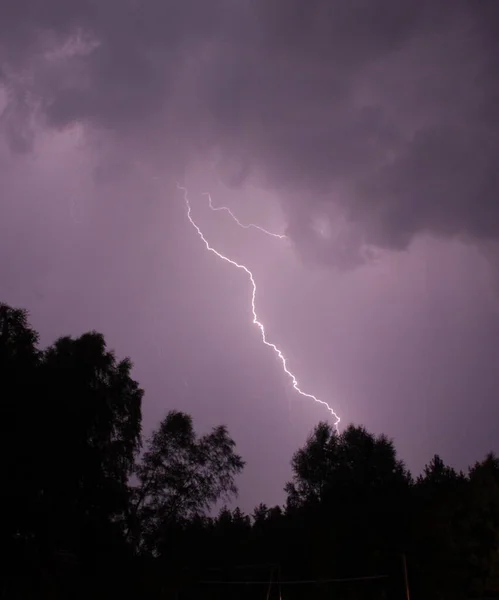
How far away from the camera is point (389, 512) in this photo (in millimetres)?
29531

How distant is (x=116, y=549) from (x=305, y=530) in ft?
26.9

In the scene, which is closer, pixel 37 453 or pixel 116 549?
pixel 37 453

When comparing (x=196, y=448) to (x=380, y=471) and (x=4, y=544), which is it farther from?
(x=380, y=471)

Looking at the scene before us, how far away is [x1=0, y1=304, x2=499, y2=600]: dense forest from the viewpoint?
22.3 m

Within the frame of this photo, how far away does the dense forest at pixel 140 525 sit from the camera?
2234 centimetres

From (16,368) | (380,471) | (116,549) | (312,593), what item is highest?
(380,471)

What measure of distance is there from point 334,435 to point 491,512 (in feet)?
95.5

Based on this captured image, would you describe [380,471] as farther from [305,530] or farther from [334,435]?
[305,530]

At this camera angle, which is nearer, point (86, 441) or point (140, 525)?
point (86, 441)

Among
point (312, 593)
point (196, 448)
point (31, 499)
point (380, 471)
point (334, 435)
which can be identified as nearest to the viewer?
point (31, 499)

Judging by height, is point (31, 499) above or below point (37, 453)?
below

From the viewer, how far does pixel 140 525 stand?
3177 cm

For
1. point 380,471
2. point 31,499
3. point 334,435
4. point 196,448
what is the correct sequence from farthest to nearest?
point 334,435 → point 380,471 → point 196,448 → point 31,499

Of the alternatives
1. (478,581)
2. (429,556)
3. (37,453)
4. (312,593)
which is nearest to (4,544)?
(37,453)
